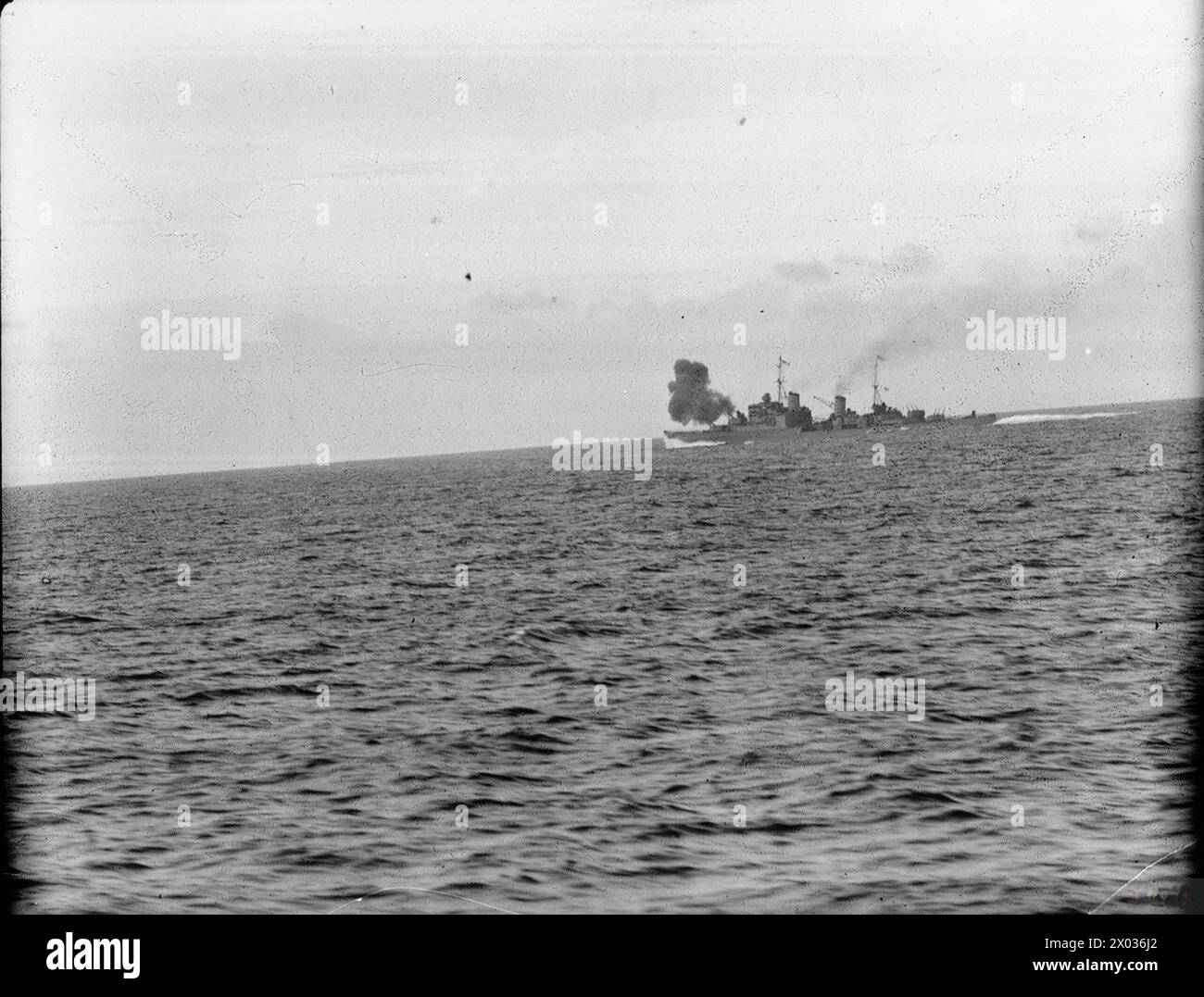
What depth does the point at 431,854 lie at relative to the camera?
13.7 metres

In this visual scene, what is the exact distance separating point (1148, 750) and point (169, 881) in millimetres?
15675

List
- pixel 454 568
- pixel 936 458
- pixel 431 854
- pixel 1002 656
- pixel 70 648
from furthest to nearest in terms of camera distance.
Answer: pixel 936 458 < pixel 454 568 < pixel 70 648 < pixel 1002 656 < pixel 431 854

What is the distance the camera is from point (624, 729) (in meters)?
21.8

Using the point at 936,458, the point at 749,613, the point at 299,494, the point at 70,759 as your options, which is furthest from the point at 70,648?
the point at 936,458

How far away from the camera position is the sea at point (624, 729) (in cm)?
1255

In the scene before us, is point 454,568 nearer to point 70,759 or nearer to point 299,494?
point 70,759

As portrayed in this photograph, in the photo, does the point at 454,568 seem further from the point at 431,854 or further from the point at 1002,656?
the point at 431,854

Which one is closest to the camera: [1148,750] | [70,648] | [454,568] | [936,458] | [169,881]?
[169,881]

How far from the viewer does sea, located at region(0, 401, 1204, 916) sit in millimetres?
12547
